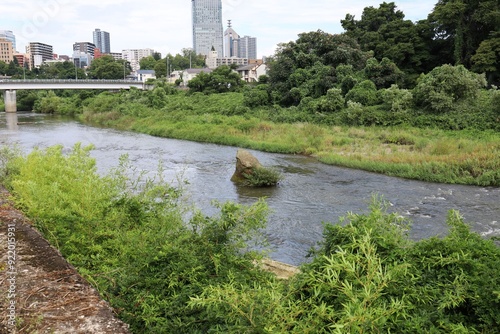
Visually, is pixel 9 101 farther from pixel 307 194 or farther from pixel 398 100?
pixel 307 194

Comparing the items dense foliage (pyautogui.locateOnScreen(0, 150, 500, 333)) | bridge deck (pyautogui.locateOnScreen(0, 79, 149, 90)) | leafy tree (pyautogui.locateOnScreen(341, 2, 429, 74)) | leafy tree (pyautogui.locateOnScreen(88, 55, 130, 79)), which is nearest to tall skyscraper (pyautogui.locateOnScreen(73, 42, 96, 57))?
leafy tree (pyautogui.locateOnScreen(88, 55, 130, 79))

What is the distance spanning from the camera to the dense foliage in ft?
11.2

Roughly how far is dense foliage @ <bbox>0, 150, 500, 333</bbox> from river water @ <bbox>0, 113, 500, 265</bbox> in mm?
3702

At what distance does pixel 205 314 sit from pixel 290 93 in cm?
3566

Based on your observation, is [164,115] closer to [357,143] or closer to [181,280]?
[357,143]

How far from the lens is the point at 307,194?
1706 centimetres

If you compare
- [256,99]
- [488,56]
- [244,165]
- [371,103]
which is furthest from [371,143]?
[488,56]

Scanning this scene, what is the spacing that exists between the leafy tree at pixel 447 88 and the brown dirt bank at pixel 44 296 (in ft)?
89.3

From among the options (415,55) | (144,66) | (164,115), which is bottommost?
(164,115)

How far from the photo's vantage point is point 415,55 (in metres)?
42.3

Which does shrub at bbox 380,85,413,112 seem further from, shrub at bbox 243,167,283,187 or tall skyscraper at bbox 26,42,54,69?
tall skyscraper at bbox 26,42,54,69

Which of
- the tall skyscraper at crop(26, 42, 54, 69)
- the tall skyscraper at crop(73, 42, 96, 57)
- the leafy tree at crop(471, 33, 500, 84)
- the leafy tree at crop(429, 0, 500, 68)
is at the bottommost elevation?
the leafy tree at crop(471, 33, 500, 84)

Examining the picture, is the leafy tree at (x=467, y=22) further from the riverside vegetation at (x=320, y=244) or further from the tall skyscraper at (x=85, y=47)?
the tall skyscraper at (x=85, y=47)

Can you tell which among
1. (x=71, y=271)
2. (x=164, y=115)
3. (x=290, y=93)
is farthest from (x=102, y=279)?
(x=164, y=115)
